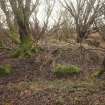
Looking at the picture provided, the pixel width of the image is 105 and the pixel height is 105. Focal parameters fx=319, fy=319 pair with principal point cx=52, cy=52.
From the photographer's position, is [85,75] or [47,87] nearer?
[47,87]

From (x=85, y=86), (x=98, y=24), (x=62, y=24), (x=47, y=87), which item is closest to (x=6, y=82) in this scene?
(x=47, y=87)

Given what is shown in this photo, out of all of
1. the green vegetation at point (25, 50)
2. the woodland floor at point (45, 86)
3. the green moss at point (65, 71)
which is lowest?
the woodland floor at point (45, 86)

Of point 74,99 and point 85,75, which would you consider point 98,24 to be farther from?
point 74,99

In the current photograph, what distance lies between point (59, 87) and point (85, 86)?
87 centimetres

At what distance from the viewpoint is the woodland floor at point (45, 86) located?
30.6 feet

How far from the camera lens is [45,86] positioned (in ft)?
35.7

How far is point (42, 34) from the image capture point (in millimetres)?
17250

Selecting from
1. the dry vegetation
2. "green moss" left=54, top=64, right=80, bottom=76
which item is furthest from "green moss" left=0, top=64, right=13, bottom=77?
"green moss" left=54, top=64, right=80, bottom=76

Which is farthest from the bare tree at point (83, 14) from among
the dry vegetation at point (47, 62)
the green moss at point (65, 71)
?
the green moss at point (65, 71)

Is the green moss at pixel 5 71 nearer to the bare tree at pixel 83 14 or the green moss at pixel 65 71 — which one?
the green moss at pixel 65 71

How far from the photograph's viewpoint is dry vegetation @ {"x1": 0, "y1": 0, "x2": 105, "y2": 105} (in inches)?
386

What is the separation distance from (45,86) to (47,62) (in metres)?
3.60

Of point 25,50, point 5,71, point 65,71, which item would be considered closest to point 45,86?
point 65,71

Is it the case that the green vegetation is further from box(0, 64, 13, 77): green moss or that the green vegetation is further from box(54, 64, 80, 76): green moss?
box(54, 64, 80, 76): green moss
